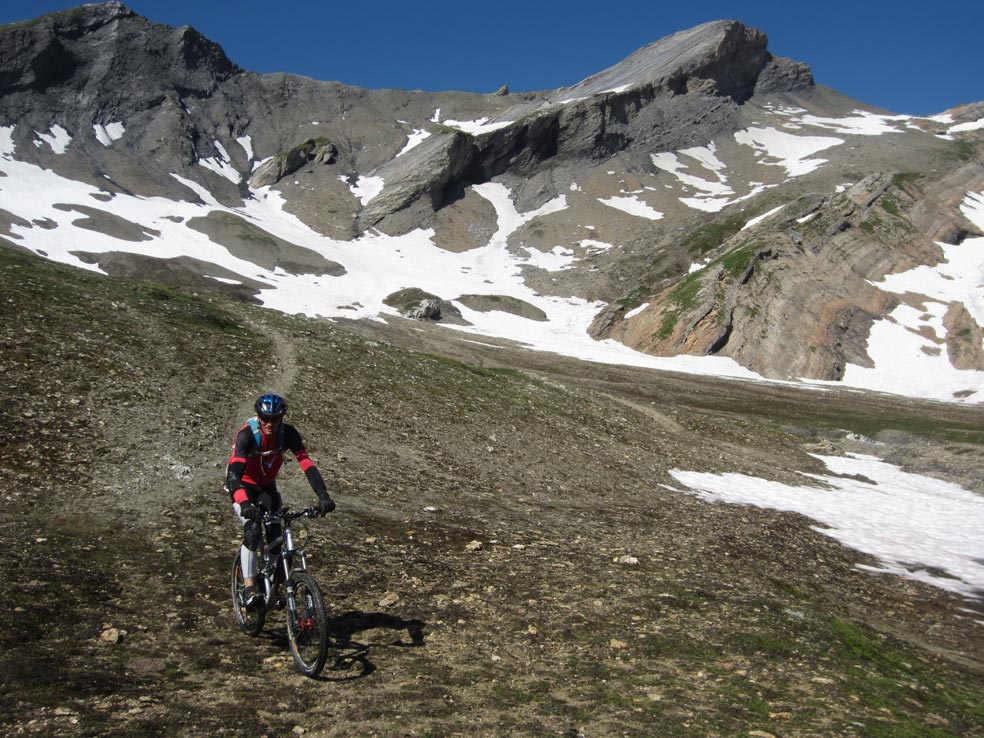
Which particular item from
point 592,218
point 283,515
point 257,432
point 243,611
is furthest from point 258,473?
point 592,218

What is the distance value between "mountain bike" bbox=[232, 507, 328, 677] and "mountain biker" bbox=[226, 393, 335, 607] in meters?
0.16

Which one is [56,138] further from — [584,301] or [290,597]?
[290,597]

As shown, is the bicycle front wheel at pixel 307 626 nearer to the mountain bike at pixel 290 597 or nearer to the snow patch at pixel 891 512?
the mountain bike at pixel 290 597

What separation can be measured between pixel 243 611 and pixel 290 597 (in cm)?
153

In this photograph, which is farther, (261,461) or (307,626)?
(261,461)

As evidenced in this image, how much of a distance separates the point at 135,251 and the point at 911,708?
459 feet

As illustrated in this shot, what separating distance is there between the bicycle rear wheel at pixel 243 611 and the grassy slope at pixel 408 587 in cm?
28

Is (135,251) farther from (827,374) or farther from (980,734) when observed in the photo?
(980,734)

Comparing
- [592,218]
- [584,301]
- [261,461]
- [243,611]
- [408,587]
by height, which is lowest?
[408,587]

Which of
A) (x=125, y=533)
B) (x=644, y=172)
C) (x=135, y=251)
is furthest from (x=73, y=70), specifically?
(x=125, y=533)

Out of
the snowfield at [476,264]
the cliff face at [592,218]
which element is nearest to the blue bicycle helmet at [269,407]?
the snowfield at [476,264]

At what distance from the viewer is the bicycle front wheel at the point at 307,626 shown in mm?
9039

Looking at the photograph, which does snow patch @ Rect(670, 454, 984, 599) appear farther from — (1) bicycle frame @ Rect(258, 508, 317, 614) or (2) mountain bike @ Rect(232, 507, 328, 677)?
(1) bicycle frame @ Rect(258, 508, 317, 614)

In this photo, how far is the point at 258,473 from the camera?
34.4ft
